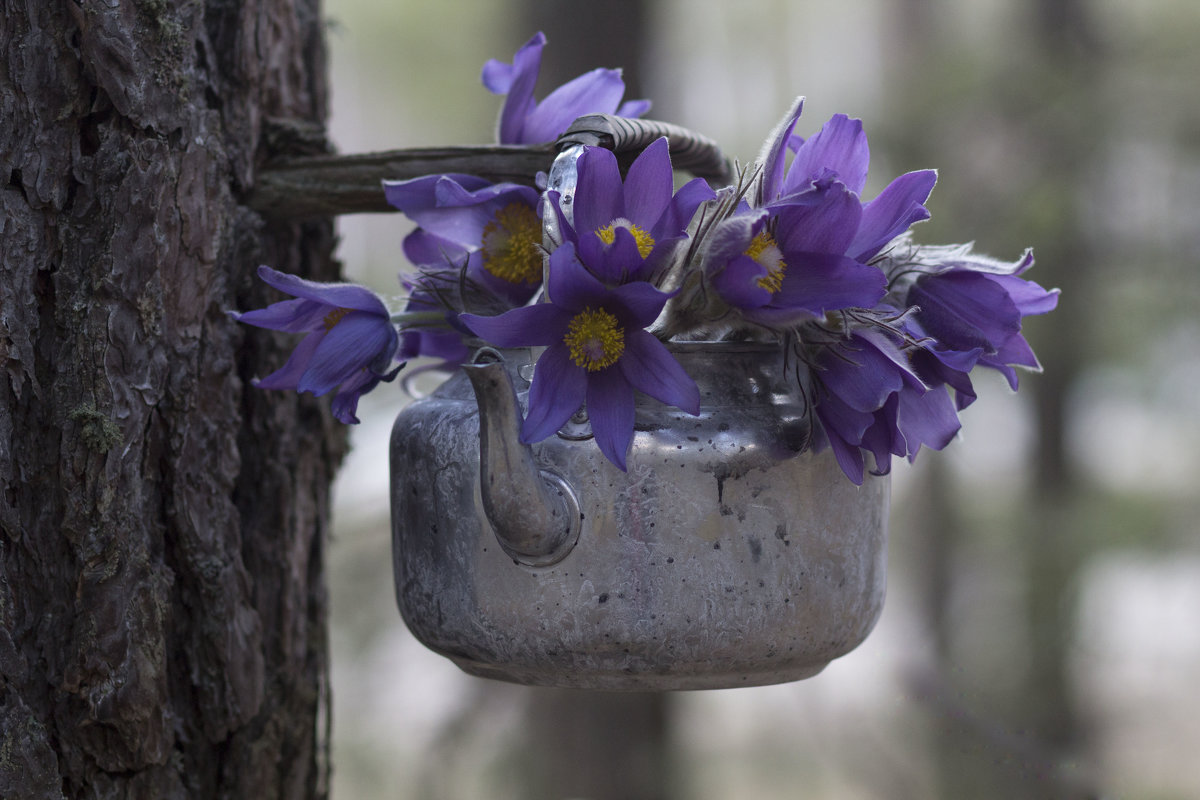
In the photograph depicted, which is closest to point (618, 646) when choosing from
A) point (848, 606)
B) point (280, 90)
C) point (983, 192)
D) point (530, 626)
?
point (530, 626)

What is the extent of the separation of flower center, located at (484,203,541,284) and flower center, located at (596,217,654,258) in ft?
0.44

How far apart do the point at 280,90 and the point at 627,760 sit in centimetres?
182

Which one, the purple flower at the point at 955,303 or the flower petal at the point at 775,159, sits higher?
the flower petal at the point at 775,159

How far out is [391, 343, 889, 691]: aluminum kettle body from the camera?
0.73m

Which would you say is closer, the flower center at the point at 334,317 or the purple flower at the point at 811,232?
the purple flower at the point at 811,232

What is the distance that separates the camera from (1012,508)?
2812 millimetres

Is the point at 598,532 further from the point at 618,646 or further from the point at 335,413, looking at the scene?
the point at 335,413

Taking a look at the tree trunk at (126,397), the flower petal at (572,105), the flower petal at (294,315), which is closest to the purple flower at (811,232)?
the flower petal at (572,105)

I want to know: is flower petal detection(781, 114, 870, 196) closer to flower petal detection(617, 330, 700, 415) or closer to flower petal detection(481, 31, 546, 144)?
flower petal detection(617, 330, 700, 415)

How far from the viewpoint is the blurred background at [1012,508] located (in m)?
2.43

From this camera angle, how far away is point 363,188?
0.97m

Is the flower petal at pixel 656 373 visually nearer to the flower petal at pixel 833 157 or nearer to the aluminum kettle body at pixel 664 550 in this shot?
the aluminum kettle body at pixel 664 550

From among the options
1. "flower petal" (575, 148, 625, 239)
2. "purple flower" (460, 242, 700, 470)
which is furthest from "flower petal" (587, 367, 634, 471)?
"flower petal" (575, 148, 625, 239)

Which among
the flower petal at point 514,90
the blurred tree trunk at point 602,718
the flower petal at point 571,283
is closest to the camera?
the flower petal at point 571,283
